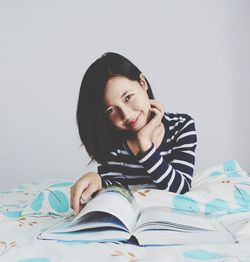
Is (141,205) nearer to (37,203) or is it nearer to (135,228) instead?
(135,228)

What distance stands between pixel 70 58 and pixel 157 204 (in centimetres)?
116

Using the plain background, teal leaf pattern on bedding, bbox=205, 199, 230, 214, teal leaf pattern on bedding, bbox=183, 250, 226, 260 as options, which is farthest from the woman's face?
the plain background

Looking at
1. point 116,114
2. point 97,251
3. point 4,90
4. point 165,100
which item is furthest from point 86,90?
point 4,90

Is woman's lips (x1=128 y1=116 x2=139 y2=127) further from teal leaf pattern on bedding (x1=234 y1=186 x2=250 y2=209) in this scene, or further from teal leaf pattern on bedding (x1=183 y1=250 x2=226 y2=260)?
teal leaf pattern on bedding (x1=183 y1=250 x2=226 y2=260)

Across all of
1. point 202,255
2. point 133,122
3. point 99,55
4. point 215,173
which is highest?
point 99,55

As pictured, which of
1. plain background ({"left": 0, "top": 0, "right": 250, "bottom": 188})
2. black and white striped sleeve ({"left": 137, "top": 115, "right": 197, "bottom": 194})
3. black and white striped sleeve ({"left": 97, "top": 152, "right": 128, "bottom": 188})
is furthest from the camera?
plain background ({"left": 0, "top": 0, "right": 250, "bottom": 188})

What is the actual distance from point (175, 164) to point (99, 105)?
26 centimetres

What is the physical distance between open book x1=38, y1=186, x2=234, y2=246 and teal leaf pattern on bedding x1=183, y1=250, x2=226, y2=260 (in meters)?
0.04

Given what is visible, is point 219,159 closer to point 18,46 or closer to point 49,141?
point 49,141

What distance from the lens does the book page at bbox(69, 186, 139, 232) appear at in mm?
633

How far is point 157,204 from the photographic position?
0.77 metres

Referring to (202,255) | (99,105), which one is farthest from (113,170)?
(202,255)

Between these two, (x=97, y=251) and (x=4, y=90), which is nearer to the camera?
(x=97, y=251)

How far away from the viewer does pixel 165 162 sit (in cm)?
90
